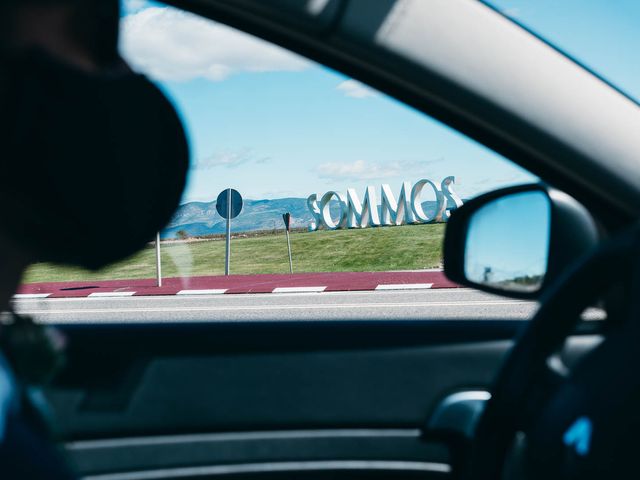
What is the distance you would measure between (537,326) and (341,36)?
52 cm

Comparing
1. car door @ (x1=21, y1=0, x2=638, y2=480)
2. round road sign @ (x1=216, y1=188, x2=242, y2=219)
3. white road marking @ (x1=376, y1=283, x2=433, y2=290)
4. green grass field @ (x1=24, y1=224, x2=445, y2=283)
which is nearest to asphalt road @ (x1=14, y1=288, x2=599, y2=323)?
white road marking @ (x1=376, y1=283, x2=433, y2=290)

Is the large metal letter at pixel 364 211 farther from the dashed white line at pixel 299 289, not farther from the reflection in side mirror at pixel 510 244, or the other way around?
the reflection in side mirror at pixel 510 244

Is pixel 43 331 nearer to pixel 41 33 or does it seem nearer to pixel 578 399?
pixel 41 33

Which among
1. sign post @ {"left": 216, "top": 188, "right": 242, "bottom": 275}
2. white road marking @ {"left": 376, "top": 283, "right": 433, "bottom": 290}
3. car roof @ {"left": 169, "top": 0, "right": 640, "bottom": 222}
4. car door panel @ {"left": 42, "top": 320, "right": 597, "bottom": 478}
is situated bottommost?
white road marking @ {"left": 376, "top": 283, "right": 433, "bottom": 290}

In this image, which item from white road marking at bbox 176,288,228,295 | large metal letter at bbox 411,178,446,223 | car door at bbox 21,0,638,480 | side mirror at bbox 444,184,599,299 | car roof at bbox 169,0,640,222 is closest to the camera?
car roof at bbox 169,0,640,222

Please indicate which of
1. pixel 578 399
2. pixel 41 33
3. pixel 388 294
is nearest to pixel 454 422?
pixel 578 399

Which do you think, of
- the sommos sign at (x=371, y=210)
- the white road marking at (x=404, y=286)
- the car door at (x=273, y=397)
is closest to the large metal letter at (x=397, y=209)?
the sommos sign at (x=371, y=210)

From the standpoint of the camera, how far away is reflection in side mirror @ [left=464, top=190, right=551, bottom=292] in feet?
4.49

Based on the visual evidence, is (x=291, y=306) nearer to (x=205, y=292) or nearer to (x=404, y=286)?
(x=404, y=286)

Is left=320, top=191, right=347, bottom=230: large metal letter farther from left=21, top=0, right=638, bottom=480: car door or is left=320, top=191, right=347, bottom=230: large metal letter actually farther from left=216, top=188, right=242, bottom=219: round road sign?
left=21, top=0, right=638, bottom=480: car door

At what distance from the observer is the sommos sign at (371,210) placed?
2561cm

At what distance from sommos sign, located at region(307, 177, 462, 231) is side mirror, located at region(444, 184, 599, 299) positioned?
23.7 metres

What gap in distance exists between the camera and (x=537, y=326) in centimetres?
104

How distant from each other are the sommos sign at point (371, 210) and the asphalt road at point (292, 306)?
1395cm
